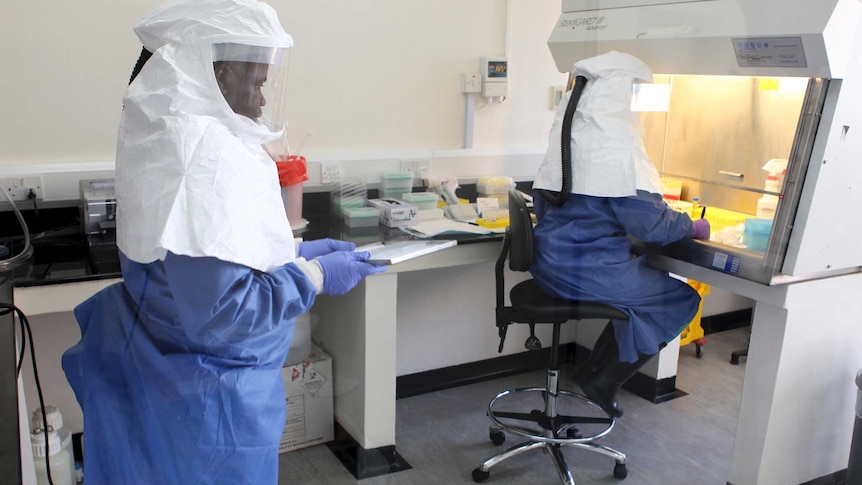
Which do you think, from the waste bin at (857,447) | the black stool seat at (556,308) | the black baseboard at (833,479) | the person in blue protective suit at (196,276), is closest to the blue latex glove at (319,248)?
the person in blue protective suit at (196,276)

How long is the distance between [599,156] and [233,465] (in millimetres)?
1309

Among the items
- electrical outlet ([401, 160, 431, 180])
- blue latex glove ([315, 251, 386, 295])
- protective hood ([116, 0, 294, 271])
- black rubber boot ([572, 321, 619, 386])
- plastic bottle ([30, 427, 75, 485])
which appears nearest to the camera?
protective hood ([116, 0, 294, 271])

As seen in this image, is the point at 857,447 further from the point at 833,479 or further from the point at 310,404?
the point at 310,404

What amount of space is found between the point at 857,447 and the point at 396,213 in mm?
1555

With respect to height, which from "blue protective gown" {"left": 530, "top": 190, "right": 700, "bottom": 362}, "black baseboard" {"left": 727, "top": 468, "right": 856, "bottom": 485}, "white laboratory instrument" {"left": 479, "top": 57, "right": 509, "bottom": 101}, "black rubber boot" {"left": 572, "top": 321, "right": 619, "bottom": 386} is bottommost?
"black baseboard" {"left": 727, "top": 468, "right": 856, "bottom": 485}

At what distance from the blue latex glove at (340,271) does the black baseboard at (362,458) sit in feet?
3.21

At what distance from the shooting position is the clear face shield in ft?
3.82

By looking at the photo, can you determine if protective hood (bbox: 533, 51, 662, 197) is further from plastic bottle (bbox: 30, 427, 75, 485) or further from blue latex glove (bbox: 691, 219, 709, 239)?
plastic bottle (bbox: 30, 427, 75, 485)

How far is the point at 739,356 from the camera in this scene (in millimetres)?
2113

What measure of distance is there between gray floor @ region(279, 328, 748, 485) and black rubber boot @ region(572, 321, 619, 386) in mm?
55

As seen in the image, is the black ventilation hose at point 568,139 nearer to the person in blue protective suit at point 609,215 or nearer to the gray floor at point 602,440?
the person in blue protective suit at point 609,215

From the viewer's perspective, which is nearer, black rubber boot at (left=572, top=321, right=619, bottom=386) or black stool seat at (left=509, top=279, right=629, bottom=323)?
black stool seat at (left=509, top=279, right=629, bottom=323)

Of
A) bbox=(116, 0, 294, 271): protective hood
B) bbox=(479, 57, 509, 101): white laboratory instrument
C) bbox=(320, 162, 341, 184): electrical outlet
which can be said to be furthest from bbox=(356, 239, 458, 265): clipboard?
bbox=(479, 57, 509, 101): white laboratory instrument

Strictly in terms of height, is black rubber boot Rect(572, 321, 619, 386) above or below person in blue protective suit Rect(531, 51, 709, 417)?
below
